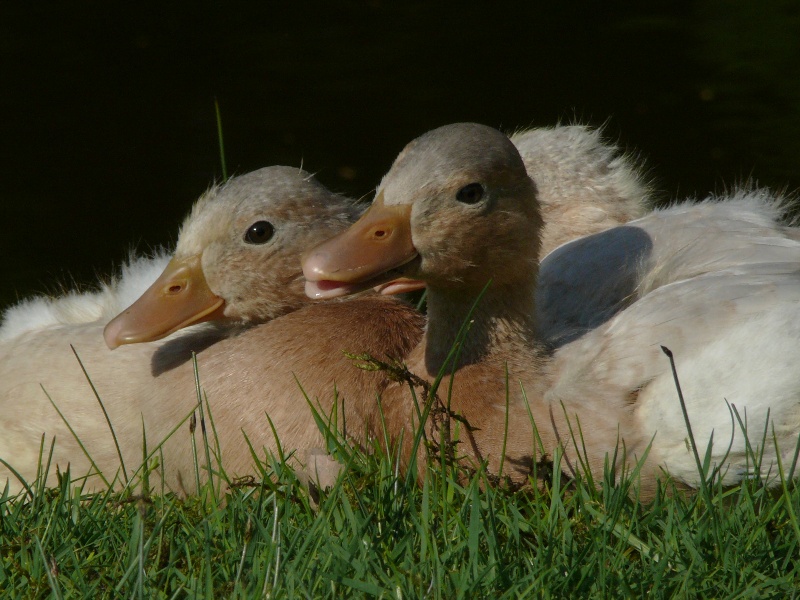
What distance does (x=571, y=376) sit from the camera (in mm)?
3662

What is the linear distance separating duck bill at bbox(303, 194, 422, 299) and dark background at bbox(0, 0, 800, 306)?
456 centimetres

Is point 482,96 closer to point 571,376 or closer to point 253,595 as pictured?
point 571,376

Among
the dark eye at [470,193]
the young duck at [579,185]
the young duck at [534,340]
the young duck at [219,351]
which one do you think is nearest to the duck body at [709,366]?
the young duck at [534,340]

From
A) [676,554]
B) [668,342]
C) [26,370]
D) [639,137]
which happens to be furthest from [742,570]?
[639,137]

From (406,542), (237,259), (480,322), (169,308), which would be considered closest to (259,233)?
(237,259)

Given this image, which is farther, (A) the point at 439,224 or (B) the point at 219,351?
(B) the point at 219,351

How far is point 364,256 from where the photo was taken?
351 cm

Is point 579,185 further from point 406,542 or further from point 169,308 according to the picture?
point 406,542

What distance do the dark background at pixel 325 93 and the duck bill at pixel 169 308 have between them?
3763 mm

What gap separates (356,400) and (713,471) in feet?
3.70

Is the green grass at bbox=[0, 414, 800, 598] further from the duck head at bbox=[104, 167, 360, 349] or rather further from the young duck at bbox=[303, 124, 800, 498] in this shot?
the duck head at bbox=[104, 167, 360, 349]

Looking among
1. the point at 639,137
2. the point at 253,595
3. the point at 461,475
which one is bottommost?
the point at 639,137

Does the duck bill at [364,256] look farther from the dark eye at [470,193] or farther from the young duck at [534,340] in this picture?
the dark eye at [470,193]

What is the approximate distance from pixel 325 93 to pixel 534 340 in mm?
7135
